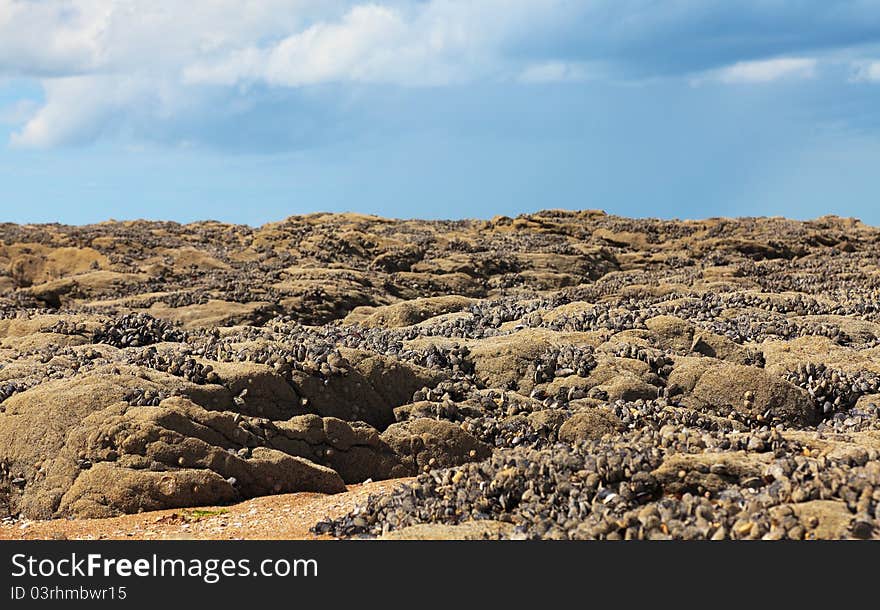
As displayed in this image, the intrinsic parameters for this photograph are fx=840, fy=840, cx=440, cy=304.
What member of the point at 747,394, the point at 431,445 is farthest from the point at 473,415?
the point at 747,394

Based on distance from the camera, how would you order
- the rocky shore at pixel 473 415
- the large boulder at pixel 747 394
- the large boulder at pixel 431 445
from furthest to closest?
the large boulder at pixel 747 394, the large boulder at pixel 431 445, the rocky shore at pixel 473 415

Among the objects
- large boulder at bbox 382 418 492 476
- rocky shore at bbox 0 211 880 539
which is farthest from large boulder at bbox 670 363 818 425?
large boulder at bbox 382 418 492 476

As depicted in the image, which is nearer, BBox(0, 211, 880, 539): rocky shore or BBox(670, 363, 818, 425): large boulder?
BBox(0, 211, 880, 539): rocky shore

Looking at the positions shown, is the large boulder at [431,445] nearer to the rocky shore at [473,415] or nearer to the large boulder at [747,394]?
the rocky shore at [473,415]

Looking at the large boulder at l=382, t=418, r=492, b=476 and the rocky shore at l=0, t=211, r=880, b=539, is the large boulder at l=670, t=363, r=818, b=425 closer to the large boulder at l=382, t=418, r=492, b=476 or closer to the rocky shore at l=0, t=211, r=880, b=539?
the rocky shore at l=0, t=211, r=880, b=539

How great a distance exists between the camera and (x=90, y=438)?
9500mm

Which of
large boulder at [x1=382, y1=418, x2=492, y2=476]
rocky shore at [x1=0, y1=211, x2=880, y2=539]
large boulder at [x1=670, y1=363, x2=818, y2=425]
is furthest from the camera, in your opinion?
large boulder at [x1=670, y1=363, x2=818, y2=425]

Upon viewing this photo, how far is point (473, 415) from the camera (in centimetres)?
1151

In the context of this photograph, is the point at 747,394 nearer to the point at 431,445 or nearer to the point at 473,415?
the point at 473,415

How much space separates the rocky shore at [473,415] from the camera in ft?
22.6

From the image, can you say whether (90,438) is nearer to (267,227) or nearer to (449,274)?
(449,274)

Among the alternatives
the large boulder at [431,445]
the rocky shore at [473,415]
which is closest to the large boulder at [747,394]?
the rocky shore at [473,415]

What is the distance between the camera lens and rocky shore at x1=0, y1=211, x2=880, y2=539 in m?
6.90

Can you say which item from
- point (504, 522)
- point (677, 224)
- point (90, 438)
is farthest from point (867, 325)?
point (677, 224)
